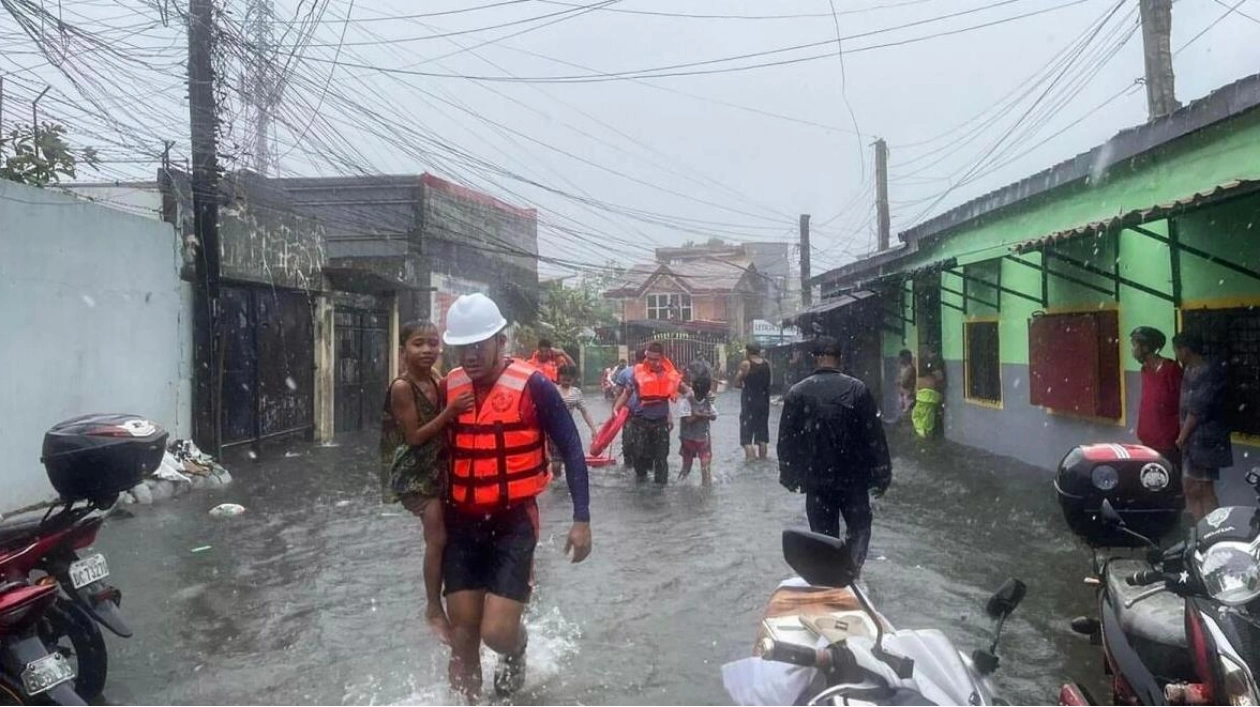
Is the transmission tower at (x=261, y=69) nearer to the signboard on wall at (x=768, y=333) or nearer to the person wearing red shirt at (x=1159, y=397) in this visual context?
the person wearing red shirt at (x=1159, y=397)

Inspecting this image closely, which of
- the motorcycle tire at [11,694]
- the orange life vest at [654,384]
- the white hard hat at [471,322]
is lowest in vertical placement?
the motorcycle tire at [11,694]

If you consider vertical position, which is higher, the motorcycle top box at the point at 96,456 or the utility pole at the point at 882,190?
the utility pole at the point at 882,190

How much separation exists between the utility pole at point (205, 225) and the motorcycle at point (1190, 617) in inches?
453

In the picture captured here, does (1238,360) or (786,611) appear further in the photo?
(1238,360)

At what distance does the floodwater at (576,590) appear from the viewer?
205 inches

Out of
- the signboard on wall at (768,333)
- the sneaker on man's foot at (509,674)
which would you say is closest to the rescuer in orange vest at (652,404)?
the sneaker on man's foot at (509,674)

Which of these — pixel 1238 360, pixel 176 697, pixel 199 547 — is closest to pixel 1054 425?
pixel 1238 360

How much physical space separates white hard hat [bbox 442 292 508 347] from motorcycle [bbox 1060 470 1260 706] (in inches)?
94.7

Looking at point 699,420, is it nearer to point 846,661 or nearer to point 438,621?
point 438,621

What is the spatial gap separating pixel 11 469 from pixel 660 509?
5.69 m

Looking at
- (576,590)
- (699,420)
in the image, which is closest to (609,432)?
(699,420)

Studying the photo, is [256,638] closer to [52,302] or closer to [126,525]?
[126,525]

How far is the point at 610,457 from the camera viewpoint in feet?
45.8

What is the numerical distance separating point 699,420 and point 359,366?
342 inches
